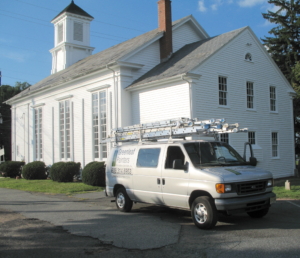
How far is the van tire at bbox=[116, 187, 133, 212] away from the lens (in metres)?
9.91

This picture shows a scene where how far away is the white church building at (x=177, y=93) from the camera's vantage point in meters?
17.1

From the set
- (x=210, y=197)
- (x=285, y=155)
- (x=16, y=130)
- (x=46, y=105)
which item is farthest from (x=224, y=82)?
(x=16, y=130)

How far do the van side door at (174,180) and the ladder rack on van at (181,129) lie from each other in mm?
535

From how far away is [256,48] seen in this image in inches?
788

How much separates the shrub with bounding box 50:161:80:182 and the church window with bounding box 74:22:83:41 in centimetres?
1288

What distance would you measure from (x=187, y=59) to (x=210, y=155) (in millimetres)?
10554

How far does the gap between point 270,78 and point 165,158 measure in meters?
14.2

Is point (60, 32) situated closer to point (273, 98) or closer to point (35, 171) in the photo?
point (35, 171)

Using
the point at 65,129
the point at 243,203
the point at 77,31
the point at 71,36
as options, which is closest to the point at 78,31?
the point at 77,31

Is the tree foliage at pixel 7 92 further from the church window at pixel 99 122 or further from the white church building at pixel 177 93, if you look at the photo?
the church window at pixel 99 122

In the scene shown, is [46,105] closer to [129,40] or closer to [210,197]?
[129,40]

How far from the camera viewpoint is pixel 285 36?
95.2 ft

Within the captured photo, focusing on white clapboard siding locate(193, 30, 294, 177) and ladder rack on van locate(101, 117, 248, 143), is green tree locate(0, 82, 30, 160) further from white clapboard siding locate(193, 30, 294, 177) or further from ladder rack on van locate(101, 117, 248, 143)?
ladder rack on van locate(101, 117, 248, 143)

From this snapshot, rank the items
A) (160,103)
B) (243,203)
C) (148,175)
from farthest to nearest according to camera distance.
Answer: (160,103), (148,175), (243,203)
